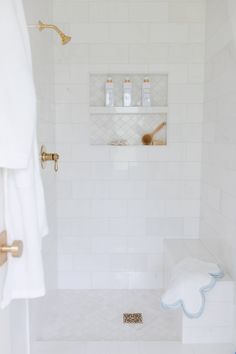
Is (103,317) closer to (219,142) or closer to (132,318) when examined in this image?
(132,318)

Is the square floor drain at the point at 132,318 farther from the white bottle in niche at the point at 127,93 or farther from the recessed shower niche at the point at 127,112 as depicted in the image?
the white bottle in niche at the point at 127,93

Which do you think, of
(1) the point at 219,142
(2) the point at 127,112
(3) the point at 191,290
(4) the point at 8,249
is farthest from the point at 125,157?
(4) the point at 8,249

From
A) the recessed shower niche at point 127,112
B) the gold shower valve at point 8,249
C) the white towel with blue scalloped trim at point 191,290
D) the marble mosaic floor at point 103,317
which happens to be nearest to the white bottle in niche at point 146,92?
the recessed shower niche at point 127,112

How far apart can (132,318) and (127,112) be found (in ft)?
5.12

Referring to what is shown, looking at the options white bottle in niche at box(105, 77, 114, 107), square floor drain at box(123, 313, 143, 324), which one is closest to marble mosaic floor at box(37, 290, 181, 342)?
square floor drain at box(123, 313, 143, 324)

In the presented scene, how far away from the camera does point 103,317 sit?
2.24m

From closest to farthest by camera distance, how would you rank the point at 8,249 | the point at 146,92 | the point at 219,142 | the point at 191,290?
the point at 8,249
the point at 191,290
the point at 219,142
the point at 146,92

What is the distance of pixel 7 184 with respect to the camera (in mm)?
986

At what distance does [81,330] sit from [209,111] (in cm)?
181

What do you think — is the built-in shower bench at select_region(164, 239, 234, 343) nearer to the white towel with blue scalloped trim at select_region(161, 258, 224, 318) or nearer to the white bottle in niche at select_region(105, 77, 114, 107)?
the white towel with blue scalloped trim at select_region(161, 258, 224, 318)

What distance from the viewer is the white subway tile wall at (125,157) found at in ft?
8.25

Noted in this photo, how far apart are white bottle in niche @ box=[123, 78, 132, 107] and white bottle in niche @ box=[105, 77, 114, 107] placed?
0.33ft

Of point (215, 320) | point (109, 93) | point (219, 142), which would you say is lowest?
point (215, 320)

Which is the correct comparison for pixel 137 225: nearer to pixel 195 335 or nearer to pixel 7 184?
pixel 195 335
